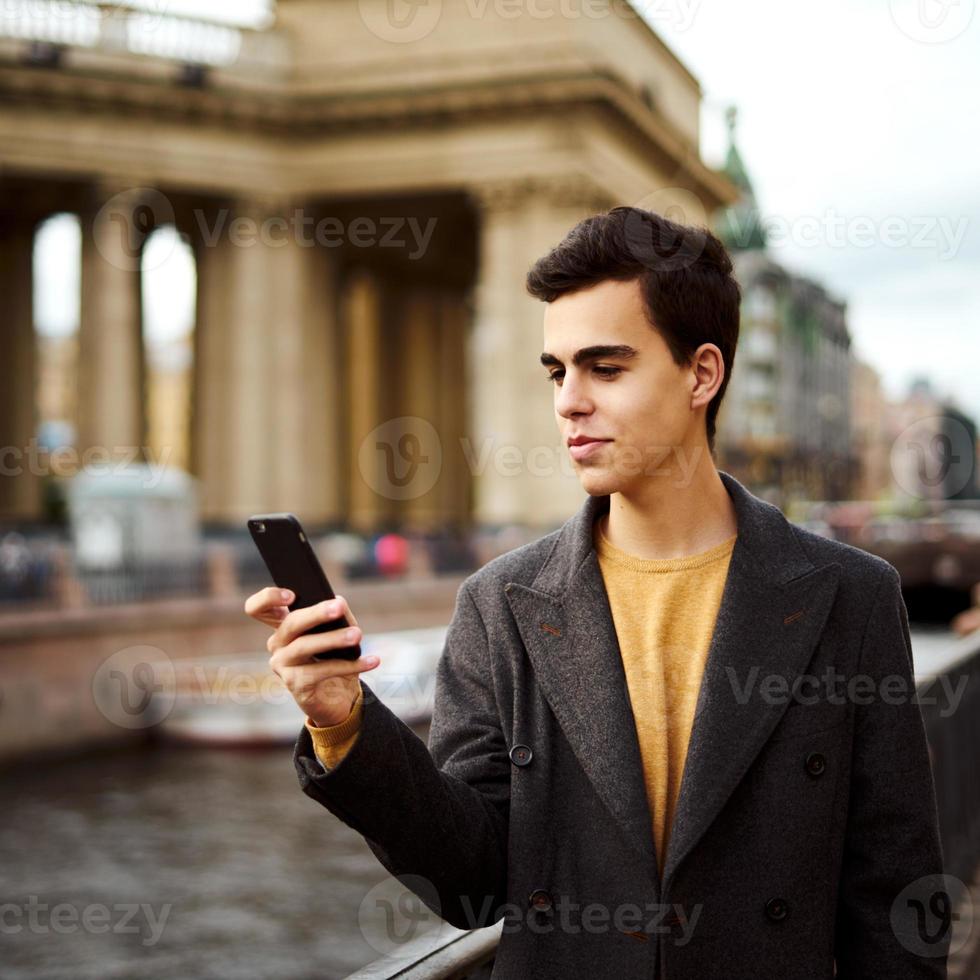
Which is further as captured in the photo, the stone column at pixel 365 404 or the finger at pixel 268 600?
the stone column at pixel 365 404

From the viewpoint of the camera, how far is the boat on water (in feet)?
83.3

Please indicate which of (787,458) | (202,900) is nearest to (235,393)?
(202,900)

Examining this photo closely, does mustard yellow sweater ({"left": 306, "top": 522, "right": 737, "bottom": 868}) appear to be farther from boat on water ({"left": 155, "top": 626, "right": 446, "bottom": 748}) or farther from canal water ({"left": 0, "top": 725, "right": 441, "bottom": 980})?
boat on water ({"left": 155, "top": 626, "right": 446, "bottom": 748})

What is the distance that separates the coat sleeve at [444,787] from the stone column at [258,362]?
130ft

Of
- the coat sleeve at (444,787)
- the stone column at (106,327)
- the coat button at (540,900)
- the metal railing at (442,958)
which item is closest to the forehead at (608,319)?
the coat sleeve at (444,787)

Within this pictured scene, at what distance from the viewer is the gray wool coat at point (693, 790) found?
2.62 metres

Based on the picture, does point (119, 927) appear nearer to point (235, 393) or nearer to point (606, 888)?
point (606, 888)

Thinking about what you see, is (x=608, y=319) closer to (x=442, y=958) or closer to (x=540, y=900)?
(x=540, y=900)

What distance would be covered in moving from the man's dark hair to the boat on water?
877 inches

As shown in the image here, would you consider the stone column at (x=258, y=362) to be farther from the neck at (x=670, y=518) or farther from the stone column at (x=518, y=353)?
the neck at (x=670, y=518)

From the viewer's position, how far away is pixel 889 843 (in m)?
2.80

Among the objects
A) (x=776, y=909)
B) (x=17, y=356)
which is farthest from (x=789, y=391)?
(x=776, y=909)

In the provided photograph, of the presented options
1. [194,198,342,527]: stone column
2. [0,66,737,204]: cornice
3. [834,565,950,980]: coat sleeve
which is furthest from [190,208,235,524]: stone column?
[834,565,950,980]: coat sleeve

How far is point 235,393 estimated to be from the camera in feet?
140
